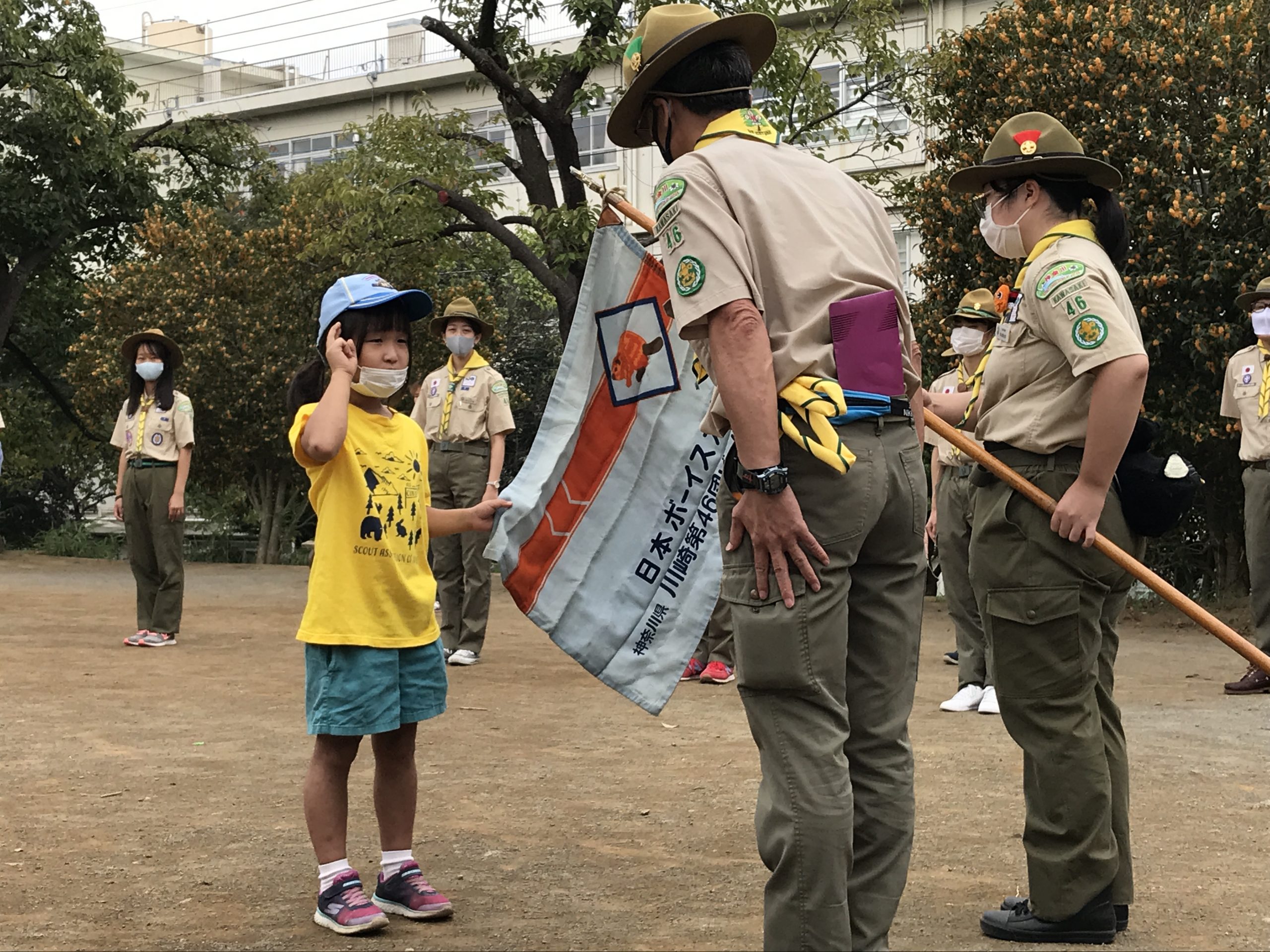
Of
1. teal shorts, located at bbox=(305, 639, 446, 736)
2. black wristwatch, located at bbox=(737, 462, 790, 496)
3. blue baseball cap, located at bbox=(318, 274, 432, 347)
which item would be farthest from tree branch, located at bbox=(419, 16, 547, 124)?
black wristwatch, located at bbox=(737, 462, 790, 496)

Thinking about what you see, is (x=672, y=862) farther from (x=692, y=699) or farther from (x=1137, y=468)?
(x=692, y=699)

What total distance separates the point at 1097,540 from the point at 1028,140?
1152mm

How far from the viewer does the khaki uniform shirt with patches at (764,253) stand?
3127 mm

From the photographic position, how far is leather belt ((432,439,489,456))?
1002cm

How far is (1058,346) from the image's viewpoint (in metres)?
3.90

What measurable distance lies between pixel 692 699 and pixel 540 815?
2.94 m

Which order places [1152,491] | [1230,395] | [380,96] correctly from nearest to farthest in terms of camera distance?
[1152,491] < [1230,395] < [380,96]

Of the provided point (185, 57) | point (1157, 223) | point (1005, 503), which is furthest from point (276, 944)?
point (185, 57)

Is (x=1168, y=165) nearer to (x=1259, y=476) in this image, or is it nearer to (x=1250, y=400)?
(x=1250, y=400)

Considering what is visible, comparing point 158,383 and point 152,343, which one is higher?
point 152,343

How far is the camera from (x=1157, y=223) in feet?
40.2

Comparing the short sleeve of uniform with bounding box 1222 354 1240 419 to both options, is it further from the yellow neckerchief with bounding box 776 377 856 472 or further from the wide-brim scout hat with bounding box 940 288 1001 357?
the yellow neckerchief with bounding box 776 377 856 472

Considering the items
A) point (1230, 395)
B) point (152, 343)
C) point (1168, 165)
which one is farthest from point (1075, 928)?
point (1168, 165)

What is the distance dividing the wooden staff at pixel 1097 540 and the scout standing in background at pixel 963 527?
12.2ft
